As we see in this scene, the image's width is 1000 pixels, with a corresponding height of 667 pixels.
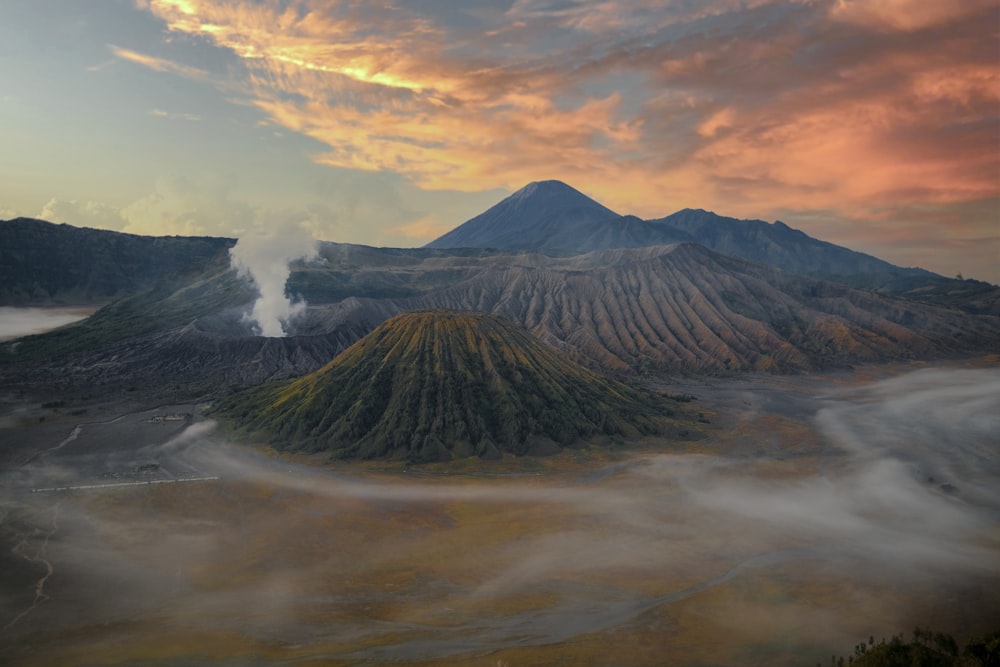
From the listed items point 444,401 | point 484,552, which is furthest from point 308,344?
point 484,552

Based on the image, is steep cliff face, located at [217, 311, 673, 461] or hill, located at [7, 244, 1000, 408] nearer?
steep cliff face, located at [217, 311, 673, 461]

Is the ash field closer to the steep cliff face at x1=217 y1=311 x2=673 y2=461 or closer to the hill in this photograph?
the steep cliff face at x1=217 y1=311 x2=673 y2=461

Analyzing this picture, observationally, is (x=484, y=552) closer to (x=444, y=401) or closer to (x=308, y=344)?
(x=444, y=401)

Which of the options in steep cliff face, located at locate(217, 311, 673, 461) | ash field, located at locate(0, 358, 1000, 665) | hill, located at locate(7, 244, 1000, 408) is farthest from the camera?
hill, located at locate(7, 244, 1000, 408)

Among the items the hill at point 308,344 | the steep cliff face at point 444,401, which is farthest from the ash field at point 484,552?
the hill at point 308,344

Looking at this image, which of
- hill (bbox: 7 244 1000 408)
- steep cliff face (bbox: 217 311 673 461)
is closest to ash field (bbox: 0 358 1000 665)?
steep cliff face (bbox: 217 311 673 461)

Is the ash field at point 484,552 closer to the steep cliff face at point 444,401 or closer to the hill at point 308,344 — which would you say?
the steep cliff face at point 444,401
